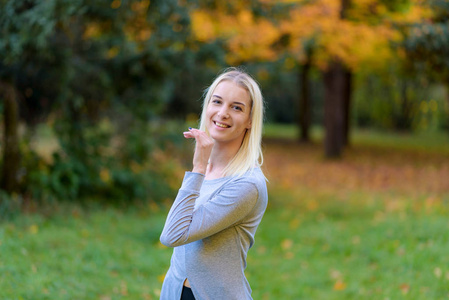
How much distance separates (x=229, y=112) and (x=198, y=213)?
0.49 m

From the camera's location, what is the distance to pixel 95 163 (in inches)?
337

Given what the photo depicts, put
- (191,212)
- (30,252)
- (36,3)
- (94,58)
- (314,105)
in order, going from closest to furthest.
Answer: (191,212), (30,252), (36,3), (94,58), (314,105)

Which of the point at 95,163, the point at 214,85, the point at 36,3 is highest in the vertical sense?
the point at 36,3

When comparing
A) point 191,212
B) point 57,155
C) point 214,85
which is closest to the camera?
point 191,212

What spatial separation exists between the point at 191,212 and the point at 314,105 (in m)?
36.8

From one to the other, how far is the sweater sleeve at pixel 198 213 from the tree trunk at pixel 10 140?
6.22 m

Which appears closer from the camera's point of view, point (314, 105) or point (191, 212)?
point (191, 212)

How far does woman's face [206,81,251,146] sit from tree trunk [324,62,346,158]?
14511 millimetres

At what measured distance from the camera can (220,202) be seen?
2.04 metres

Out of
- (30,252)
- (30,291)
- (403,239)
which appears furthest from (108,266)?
(403,239)

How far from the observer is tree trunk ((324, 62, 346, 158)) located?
53.6 feet

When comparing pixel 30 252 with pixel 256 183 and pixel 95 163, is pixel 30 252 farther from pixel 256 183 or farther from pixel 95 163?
pixel 256 183

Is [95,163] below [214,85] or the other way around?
below

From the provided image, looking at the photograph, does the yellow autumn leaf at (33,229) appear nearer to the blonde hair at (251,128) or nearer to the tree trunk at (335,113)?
the blonde hair at (251,128)
